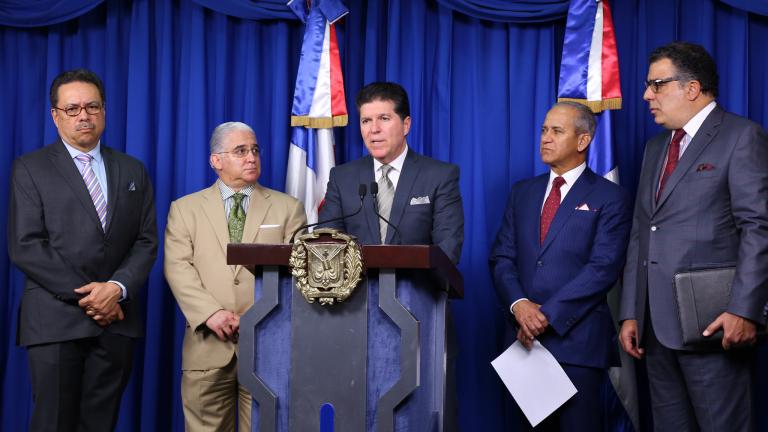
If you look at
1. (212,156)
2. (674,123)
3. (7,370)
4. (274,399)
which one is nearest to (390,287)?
(274,399)

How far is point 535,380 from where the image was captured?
11.2 ft

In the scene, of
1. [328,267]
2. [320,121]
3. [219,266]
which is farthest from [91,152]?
[328,267]

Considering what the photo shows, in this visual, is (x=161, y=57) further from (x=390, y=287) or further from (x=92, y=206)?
(x=390, y=287)

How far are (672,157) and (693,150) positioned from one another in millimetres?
131

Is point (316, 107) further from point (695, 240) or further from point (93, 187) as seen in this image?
point (695, 240)

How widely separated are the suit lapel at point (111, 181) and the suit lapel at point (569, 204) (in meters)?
1.73

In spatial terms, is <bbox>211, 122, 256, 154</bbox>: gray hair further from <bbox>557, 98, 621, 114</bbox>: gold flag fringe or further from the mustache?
<bbox>557, 98, 621, 114</bbox>: gold flag fringe

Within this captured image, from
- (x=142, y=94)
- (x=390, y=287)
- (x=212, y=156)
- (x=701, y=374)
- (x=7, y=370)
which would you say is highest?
(x=142, y=94)

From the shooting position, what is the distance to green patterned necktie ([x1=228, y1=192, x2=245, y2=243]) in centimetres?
377

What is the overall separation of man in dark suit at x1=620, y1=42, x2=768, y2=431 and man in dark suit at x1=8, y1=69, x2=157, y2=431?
6.45ft

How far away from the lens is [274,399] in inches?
95.0

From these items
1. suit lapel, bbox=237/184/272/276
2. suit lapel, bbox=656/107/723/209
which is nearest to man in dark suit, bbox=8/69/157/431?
suit lapel, bbox=237/184/272/276

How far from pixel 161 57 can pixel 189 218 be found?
4.81ft

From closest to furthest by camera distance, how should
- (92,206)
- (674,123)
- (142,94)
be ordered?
(674,123)
(92,206)
(142,94)
